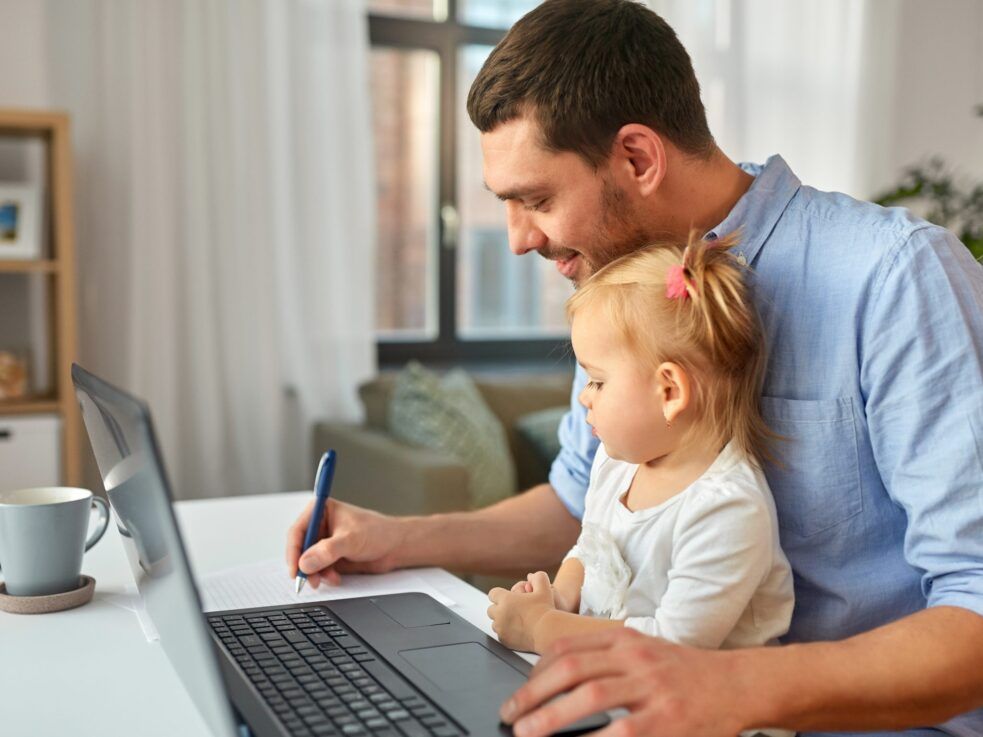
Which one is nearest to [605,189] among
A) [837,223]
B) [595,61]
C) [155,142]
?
[595,61]

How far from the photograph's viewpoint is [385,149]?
4.03 meters

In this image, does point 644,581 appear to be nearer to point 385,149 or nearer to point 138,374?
point 138,374

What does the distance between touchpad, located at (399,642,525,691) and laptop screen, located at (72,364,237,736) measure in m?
0.18

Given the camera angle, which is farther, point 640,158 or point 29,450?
point 29,450

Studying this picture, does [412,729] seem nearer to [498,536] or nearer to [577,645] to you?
[577,645]

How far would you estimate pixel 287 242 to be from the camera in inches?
142

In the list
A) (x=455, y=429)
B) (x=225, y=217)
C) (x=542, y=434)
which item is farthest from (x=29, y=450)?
(x=542, y=434)

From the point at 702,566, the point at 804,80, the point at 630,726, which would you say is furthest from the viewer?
the point at 804,80

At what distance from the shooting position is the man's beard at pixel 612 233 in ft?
4.22

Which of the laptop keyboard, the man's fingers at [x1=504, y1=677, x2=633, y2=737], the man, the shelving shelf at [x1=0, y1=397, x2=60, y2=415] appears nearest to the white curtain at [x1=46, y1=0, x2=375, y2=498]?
the shelving shelf at [x1=0, y1=397, x2=60, y2=415]

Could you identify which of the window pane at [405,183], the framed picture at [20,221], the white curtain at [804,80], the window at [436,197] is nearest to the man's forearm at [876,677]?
the framed picture at [20,221]

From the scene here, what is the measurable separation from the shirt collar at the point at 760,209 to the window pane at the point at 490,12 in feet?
9.93

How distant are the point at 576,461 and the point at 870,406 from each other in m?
0.47

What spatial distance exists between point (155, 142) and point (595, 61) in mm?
2444
